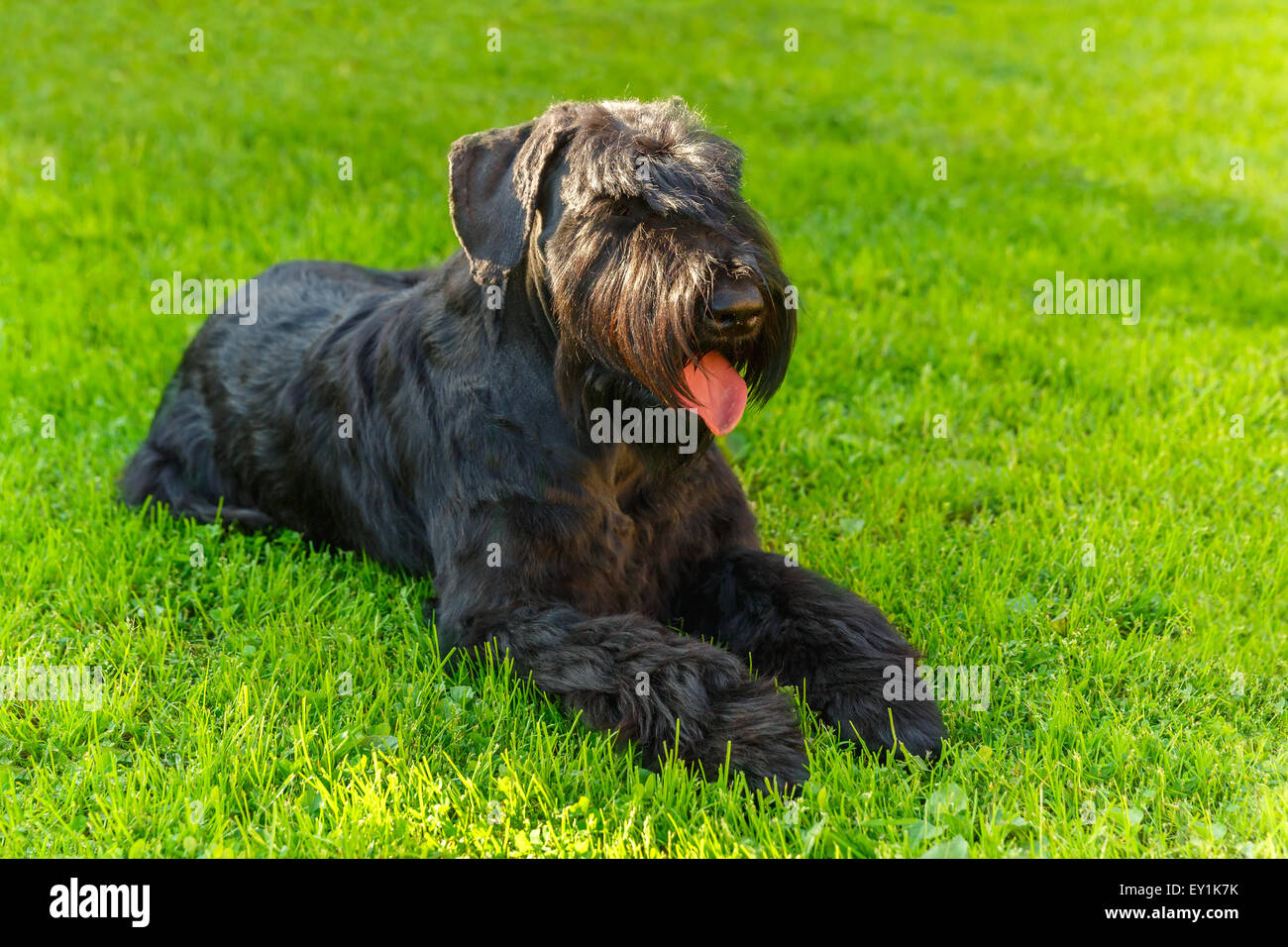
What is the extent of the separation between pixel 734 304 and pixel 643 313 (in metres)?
0.27

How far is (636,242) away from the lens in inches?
139

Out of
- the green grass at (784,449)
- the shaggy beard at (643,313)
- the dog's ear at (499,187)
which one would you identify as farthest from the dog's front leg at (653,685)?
the dog's ear at (499,187)

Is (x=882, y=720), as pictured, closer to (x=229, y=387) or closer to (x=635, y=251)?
(x=635, y=251)

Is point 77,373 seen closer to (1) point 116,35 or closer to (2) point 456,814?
(2) point 456,814

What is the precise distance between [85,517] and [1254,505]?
5198mm

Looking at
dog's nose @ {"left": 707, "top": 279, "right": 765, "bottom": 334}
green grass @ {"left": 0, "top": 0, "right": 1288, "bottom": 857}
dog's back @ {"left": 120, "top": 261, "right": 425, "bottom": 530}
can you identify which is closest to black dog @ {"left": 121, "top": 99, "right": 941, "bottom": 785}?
dog's nose @ {"left": 707, "top": 279, "right": 765, "bottom": 334}

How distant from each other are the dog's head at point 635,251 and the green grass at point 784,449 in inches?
44.4

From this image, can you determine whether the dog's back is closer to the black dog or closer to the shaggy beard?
the black dog

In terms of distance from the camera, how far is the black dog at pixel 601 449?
11.6 ft

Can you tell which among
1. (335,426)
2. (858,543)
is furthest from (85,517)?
(858,543)

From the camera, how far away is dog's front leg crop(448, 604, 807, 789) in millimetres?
3484

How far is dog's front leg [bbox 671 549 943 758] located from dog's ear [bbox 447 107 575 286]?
1411 mm

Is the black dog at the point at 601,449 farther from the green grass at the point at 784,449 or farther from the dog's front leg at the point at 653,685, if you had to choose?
the green grass at the point at 784,449

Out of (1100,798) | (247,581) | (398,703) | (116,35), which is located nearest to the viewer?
(1100,798)
